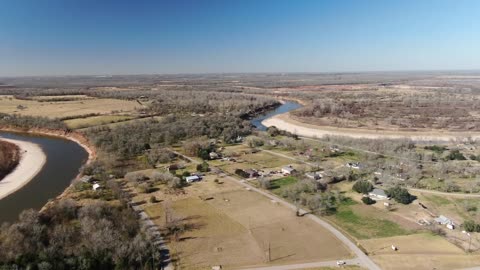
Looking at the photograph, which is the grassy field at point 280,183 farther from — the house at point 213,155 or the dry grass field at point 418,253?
the house at point 213,155

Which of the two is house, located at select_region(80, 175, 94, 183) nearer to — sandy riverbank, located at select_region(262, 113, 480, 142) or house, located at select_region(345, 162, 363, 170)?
house, located at select_region(345, 162, 363, 170)

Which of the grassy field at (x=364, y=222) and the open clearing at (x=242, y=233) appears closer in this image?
the open clearing at (x=242, y=233)

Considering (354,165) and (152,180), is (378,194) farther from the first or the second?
(152,180)

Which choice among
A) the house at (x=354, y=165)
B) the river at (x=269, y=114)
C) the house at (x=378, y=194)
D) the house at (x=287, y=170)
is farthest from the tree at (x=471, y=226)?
the river at (x=269, y=114)

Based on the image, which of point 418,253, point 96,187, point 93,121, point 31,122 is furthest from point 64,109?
point 418,253

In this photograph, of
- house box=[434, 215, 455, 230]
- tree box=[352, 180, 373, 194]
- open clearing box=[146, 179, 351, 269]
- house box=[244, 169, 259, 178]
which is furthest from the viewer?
house box=[244, 169, 259, 178]

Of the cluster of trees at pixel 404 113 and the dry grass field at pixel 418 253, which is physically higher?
the dry grass field at pixel 418 253

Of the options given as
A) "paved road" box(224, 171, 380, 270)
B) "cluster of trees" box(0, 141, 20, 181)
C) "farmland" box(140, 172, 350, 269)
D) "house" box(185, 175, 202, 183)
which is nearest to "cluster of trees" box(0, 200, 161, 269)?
"farmland" box(140, 172, 350, 269)
